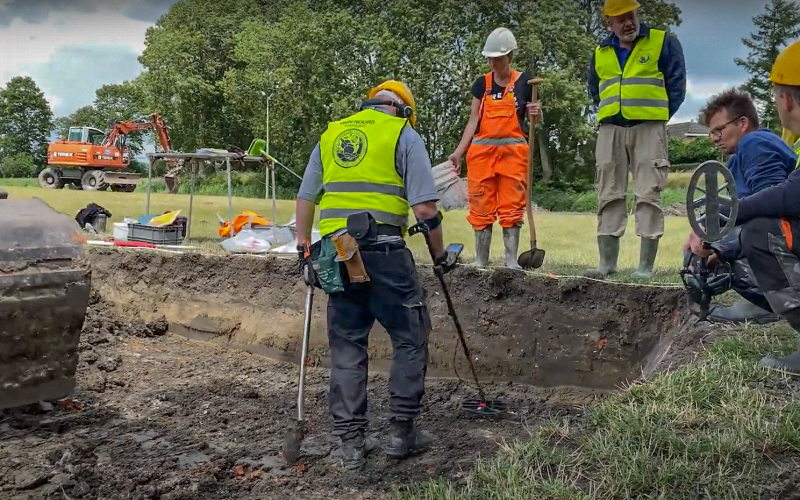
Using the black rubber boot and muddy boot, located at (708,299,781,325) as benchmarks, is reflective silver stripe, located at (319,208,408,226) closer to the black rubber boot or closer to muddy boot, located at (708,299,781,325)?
the black rubber boot

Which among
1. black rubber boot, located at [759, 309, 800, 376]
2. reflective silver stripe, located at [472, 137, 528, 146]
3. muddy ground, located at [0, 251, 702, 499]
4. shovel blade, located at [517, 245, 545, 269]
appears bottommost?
muddy ground, located at [0, 251, 702, 499]

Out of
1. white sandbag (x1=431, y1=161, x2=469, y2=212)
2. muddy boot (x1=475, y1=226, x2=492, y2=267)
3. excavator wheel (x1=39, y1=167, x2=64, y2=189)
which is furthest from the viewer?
excavator wheel (x1=39, y1=167, x2=64, y2=189)

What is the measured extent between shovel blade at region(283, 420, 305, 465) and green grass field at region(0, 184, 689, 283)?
98.1 inches

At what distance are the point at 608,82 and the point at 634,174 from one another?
744mm

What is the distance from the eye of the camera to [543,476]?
268 cm

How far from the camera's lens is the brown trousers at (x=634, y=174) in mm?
5285

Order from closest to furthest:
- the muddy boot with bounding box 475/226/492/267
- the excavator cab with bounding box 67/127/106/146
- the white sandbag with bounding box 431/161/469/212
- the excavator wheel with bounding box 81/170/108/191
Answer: the muddy boot with bounding box 475/226/492/267 < the white sandbag with bounding box 431/161/469/212 < the excavator wheel with bounding box 81/170/108/191 < the excavator cab with bounding box 67/127/106/146

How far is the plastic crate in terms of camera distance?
8078 mm

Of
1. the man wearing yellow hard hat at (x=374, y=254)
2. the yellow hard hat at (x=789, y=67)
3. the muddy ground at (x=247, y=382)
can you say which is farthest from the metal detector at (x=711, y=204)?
the man wearing yellow hard hat at (x=374, y=254)

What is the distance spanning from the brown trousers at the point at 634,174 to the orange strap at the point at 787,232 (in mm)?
2160

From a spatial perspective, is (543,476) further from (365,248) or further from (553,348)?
(553,348)

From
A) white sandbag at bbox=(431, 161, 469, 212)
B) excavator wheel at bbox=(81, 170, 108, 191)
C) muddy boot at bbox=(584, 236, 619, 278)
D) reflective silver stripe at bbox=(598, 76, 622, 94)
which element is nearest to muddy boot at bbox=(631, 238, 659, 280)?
muddy boot at bbox=(584, 236, 619, 278)

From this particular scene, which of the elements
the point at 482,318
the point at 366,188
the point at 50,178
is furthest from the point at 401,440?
the point at 50,178

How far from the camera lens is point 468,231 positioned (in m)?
8.57
